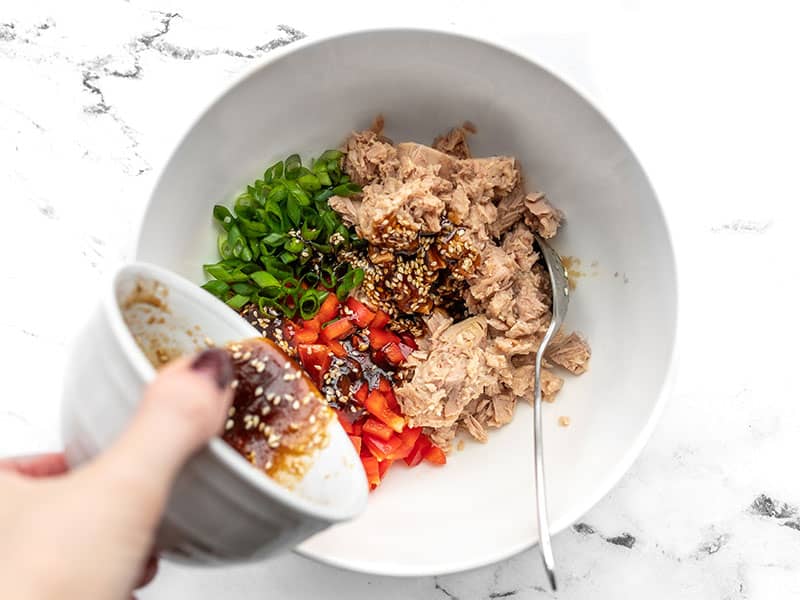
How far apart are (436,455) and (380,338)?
400mm

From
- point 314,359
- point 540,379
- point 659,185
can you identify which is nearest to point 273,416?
point 314,359

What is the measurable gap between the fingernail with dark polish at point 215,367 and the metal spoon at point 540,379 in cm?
106

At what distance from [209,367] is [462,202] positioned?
3.76 ft

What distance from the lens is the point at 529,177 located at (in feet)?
7.75

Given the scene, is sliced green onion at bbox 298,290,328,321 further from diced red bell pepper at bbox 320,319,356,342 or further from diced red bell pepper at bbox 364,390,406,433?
diced red bell pepper at bbox 364,390,406,433

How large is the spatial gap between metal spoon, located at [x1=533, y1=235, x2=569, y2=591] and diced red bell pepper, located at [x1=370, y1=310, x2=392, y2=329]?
18.6 inches

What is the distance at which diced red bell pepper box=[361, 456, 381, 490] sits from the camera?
2229mm

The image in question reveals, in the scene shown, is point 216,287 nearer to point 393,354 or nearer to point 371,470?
point 393,354

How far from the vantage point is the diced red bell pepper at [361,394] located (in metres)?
2.27

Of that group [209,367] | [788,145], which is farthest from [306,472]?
[788,145]

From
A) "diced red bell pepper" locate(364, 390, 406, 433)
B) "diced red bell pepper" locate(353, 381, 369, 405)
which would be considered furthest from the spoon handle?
"diced red bell pepper" locate(353, 381, 369, 405)

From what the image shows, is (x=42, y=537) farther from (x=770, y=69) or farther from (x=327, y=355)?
(x=770, y=69)

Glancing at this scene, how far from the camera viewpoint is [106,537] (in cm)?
112

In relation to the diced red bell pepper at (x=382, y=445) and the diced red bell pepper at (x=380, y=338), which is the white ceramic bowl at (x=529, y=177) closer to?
the diced red bell pepper at (x=382, y=445)
